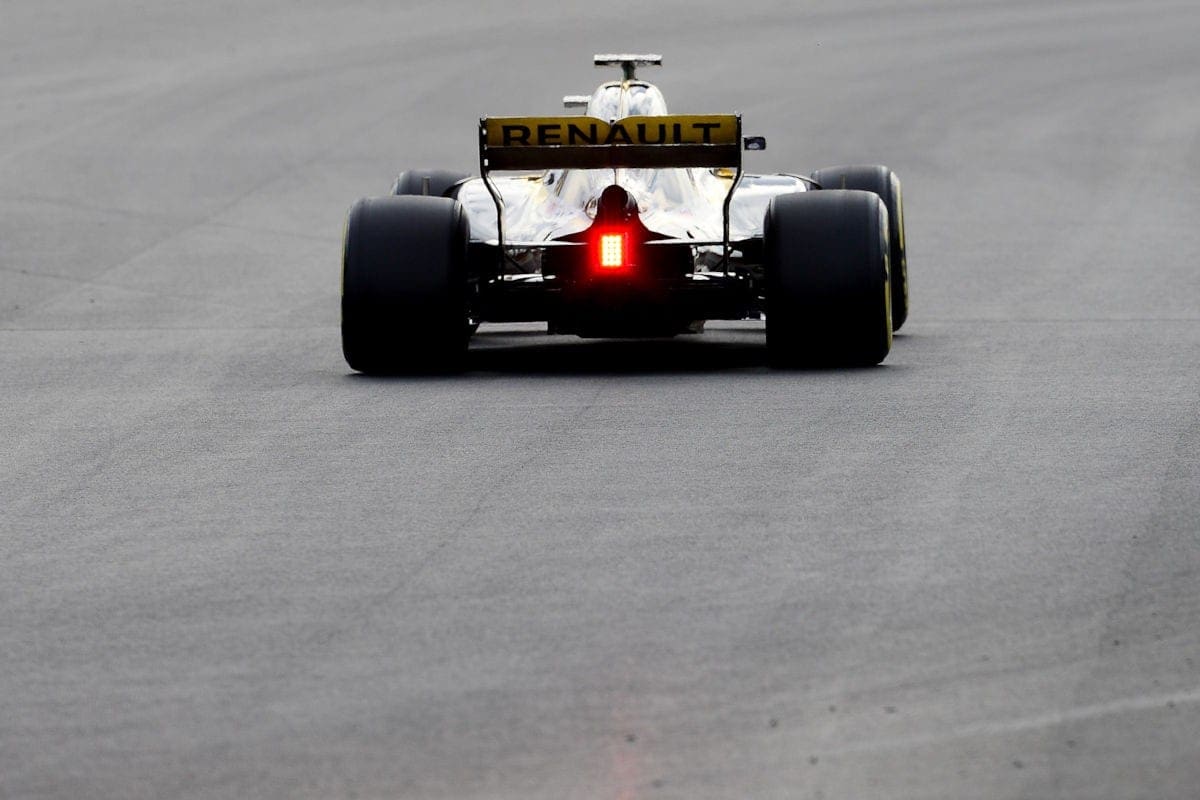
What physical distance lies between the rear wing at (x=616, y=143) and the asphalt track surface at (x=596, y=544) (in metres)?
1.12

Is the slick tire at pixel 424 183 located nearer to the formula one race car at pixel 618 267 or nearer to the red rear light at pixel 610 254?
the formula one race car at pixel 618 267

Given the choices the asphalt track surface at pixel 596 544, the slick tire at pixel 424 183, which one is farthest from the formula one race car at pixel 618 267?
the slick tire at pixel 424 183

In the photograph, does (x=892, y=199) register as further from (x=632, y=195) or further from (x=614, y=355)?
(x=632, y=195)

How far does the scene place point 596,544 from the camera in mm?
7855

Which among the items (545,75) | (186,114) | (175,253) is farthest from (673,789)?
(545,75)

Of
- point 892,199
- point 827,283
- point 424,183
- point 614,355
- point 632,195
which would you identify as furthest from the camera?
point 424,183

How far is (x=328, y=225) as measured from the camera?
71.6 ft

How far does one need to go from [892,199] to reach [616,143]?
10.0 ft

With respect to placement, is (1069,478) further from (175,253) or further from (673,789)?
(175,253)

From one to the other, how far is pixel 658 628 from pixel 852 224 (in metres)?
5.82

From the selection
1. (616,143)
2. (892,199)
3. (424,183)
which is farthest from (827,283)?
(424,183)

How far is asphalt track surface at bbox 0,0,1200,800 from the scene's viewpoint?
18.5ft

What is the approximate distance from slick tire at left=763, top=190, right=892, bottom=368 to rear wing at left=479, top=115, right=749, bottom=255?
1.11 ft

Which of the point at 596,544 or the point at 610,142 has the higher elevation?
the point at 610,142
